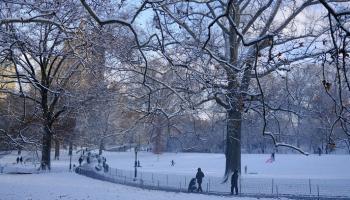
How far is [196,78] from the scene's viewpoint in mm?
10312

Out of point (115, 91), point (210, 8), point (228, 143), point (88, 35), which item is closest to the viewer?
point (88, 35)

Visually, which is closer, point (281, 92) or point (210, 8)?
point (281, 92)

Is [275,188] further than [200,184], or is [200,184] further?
[275,188]

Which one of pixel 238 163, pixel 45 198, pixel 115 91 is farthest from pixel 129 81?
pixel 238 163

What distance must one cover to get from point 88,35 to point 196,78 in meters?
3.52

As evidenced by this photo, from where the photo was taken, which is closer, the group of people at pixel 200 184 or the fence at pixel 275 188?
the fence at pixel 275 188

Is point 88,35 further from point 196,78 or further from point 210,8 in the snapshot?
point 210,8

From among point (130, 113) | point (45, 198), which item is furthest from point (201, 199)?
point (45, 198)

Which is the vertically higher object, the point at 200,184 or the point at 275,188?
the point at 200,184

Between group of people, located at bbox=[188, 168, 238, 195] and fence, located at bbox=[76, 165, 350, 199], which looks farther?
group of people, located at bbox=[188, 168, 238, 195]

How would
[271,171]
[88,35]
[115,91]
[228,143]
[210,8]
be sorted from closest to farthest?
[88,35] → [115,91] → [210,8] → [228,143] → [271,171]

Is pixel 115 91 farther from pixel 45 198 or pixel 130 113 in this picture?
pixel 45 198

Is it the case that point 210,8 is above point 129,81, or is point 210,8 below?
above

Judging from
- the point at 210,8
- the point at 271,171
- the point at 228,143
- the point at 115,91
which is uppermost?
the point at 210,8
